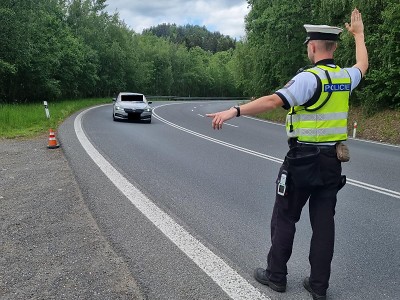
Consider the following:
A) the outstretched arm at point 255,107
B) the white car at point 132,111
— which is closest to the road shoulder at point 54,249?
the outstretched arm at point 255,107

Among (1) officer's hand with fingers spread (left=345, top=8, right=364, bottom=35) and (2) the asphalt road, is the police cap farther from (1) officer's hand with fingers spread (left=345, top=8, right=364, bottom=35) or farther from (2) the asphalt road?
(2) the asphalt road

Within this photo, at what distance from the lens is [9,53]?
27.9m

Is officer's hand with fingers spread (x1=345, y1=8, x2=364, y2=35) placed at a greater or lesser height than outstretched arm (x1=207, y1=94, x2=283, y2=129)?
greater

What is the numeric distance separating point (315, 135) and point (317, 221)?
0.68 metres

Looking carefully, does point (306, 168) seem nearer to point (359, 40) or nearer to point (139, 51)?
point (359, 40)

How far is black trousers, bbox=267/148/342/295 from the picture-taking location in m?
2.95

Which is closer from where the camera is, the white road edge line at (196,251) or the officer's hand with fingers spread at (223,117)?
the officer's hand with fingers spread at (223,117)

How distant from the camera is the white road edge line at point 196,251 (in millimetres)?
3090

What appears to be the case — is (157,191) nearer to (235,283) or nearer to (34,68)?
(235,283)

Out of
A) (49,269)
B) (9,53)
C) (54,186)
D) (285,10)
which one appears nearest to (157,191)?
(54,186)

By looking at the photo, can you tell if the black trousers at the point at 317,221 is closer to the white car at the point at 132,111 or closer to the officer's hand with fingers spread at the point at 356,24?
the officer's hand with fingers spread at the point at 356,24

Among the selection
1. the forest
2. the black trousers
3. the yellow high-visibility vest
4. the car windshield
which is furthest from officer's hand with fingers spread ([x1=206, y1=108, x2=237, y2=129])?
the car windshield

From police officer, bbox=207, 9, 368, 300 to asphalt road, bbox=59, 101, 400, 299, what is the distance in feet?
1.18

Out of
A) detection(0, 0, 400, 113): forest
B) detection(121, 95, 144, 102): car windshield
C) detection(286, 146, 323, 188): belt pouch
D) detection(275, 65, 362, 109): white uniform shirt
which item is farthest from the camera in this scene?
detection(121, 95, 144, 102): car windshield
